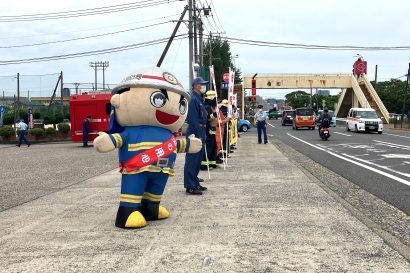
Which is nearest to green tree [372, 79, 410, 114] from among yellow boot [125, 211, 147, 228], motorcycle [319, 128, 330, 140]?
motorcycle [319, 128, 330, 140]

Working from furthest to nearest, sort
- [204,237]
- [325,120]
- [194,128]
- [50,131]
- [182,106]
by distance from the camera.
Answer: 1. [50,131]
2. [325,120]
3. [194,128]
4. [182,106]
5. [204,237]

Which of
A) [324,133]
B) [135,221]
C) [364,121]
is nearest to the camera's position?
[135,221]

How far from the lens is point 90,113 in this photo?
20422 mm

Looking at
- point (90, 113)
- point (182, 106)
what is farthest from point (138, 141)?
point (90, 113)

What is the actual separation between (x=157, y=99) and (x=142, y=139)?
521 mm

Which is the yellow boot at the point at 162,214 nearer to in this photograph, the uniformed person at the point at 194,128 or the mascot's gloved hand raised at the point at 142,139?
the mascot's gloved hand raised at the point at 142,139

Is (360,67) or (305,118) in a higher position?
(360,67)

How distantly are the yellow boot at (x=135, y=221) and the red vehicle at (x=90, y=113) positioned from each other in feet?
51.4

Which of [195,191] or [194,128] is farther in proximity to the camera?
[195,191]

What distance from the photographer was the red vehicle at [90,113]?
20266 mm

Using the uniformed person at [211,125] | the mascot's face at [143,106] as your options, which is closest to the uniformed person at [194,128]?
the mascot's face at [143,106]

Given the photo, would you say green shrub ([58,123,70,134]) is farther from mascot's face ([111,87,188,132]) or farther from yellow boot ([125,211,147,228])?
yellow boot ([125,211,147,228])

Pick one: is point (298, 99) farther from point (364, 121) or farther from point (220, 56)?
point (364, 121)

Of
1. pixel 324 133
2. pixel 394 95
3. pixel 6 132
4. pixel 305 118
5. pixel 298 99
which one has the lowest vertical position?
pixel 6 132
